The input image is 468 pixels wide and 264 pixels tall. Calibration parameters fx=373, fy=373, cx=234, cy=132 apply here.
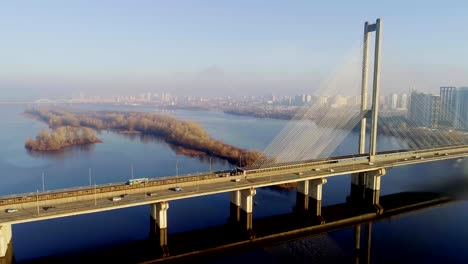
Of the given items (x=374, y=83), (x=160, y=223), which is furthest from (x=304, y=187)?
(x=160, y=223)

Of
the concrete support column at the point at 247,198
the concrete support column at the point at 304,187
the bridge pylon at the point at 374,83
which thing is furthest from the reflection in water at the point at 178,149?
the bridge pylon at the point at 374,83

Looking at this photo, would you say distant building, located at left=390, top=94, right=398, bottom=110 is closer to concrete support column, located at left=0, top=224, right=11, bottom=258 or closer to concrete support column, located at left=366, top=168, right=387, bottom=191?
concrete support column, located at left=366, top=168, right=387, bottom=191

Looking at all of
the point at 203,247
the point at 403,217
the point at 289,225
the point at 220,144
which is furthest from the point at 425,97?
the point at 203,247

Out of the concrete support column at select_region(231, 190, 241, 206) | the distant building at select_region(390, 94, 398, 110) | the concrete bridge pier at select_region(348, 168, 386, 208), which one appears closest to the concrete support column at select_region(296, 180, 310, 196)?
the concrete bridge pier at select_region(348, 168, 386, 208)

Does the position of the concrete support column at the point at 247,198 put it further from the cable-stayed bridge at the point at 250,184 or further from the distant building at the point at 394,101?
the distant building at the point at 394,101

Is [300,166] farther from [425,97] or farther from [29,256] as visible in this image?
[425,97]
